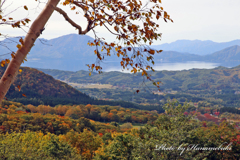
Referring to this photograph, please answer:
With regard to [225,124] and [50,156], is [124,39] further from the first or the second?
[225,124]

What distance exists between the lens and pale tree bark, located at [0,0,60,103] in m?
3.99

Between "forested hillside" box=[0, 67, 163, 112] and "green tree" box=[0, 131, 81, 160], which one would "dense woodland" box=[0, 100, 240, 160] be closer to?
"green tree" box=[0, 131, 81, 160]

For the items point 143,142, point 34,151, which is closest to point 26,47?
point 143,142

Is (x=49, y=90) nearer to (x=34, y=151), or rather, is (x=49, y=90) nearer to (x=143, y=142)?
(x=34, y=151)

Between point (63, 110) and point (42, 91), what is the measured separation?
210ft

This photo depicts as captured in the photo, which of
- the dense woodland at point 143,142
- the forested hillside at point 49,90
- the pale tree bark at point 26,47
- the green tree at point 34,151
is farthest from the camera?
the forested hillside at point 49,90

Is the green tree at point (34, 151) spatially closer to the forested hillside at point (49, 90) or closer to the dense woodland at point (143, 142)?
the dense woodland at point (143, 142)

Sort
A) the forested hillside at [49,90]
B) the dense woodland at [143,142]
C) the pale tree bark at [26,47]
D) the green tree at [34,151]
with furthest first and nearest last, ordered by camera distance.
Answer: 1. the forested hillside at [49,90]
2. the green tree at [34,151]
3. the dense woodland at [143,142]
4. the pale tree bark at [26,47]

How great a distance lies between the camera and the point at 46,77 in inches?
7082

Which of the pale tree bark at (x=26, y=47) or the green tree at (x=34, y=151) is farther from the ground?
Answer: the pale tree bark at (x=26, y=47)

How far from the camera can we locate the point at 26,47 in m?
4.17

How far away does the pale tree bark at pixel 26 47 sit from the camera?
3.99 m

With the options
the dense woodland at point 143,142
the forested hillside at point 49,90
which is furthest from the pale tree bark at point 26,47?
the forested hillside at point 49,90

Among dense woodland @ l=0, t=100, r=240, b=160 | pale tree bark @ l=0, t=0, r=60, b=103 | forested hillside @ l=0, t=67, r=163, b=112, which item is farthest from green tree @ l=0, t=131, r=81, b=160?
forested hillside @ l=0, t=67, r=163, b=112
